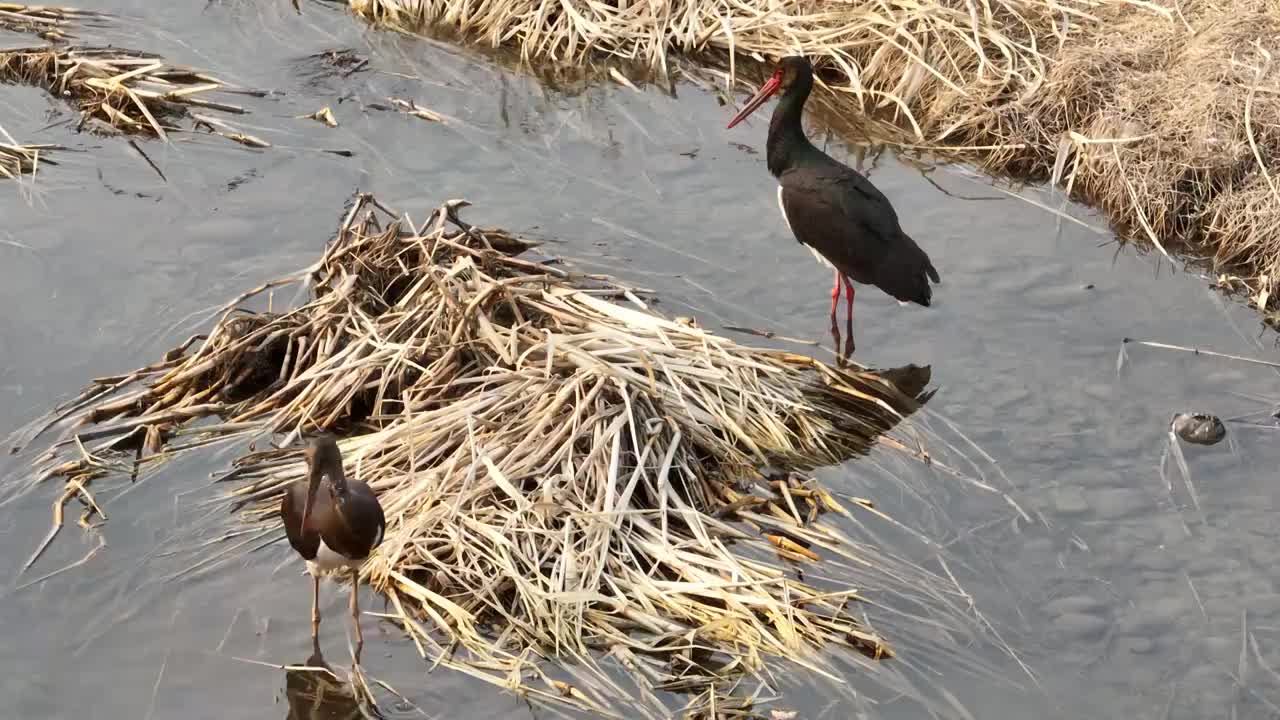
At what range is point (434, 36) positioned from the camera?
10.4 metres

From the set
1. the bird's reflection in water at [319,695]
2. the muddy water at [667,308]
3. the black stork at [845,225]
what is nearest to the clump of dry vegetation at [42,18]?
the muddy water at [667,308]

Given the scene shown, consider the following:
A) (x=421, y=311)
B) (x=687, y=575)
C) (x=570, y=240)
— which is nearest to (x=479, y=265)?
(x=421, y=311)

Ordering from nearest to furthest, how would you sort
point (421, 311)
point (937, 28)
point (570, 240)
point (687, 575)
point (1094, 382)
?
point (687, 575)
point (421, 311)
point (1094, 382)
point (570, 240)
point (937, 28)

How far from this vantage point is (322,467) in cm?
505

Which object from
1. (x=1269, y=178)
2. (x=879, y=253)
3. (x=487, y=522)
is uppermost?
(x=1269, y=178)

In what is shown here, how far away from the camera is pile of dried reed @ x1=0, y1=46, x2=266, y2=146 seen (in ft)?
29.6

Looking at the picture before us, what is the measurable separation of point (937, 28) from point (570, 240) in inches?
123

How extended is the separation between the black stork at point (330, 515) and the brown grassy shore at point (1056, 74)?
5.18 metres

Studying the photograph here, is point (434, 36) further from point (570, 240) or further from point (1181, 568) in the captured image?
point (1181, 568)

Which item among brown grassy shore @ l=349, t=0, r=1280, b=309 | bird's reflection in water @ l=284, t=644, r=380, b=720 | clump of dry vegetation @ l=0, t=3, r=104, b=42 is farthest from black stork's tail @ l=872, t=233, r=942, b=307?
clump of dry vegetation @ l=0, t=3, r=104, b=42

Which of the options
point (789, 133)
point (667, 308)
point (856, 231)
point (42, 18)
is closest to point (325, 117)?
point (42, 18)

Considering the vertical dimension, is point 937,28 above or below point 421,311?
above

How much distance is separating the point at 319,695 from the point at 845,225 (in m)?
3.62

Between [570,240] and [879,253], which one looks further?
[570,240]
